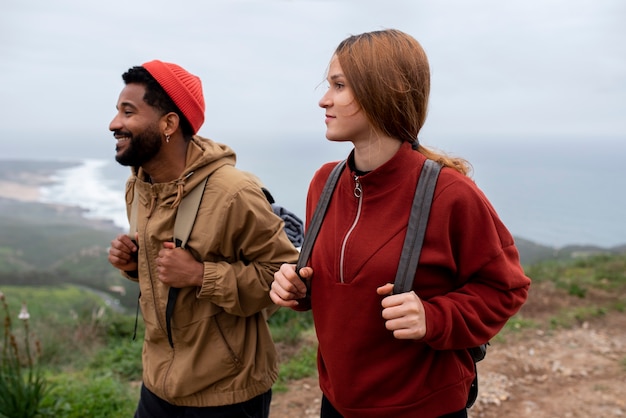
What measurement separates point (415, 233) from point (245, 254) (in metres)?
1.03

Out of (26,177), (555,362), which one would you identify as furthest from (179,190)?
(26,177)

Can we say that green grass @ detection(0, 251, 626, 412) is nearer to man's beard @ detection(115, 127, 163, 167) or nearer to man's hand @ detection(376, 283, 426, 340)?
man's beard @ detection(115, 127, 163, 167)

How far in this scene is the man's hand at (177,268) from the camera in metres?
2.31

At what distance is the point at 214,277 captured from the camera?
2.34 m

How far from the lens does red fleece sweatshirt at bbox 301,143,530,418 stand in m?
1.72

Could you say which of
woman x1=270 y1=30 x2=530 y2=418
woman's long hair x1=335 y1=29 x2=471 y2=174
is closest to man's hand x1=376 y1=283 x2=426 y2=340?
woman x1=270 y1=30 x2=530 y2=418

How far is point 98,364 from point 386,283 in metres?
5.06

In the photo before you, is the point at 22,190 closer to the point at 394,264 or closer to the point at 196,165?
the point at 196,165

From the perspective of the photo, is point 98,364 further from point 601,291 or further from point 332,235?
point 601,291

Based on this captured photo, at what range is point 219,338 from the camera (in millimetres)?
2480

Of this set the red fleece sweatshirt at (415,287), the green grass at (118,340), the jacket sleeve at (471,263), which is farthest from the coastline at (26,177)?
the jacket sleeve at (471,263)

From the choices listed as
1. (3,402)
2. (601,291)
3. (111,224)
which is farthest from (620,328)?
(111,224)

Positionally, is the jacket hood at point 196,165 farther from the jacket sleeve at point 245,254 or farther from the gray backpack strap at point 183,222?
the jacket sleeve at point 245,254

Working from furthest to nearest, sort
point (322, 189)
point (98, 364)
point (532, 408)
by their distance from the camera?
point (98, 364) → point (532, 408) → point (322, 189)
